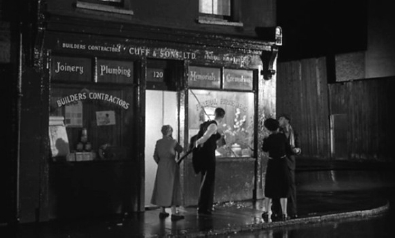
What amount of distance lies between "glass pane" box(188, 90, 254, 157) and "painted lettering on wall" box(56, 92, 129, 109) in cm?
180

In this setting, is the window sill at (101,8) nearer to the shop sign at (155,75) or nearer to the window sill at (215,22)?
the shop sign at (155,75)

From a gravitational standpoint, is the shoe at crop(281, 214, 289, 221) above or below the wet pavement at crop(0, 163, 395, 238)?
above

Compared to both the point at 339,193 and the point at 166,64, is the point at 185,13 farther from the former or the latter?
the point at 339,193

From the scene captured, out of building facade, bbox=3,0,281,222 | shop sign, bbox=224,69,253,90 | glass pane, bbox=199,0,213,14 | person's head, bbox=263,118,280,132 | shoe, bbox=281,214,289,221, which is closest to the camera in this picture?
building facade, bbox=3,0,281,222

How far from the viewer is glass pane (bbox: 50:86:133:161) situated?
11305 millimetres

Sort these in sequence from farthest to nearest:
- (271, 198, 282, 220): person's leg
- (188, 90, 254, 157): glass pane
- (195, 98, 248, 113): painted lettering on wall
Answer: (195, 98, 248, 113): painted lettering on wall < (188, 90, 254, 157): glass pane < (271, 198, 282, 220): person's leg

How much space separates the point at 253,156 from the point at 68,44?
527 centimetres

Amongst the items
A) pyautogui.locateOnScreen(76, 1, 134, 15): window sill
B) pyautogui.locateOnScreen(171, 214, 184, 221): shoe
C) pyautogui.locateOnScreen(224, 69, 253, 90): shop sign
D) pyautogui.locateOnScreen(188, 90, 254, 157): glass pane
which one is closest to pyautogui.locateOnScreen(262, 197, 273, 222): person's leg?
pyautogui.locateOnScreen(188, 90, 254, 157): glass pane

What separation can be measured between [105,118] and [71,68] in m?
1.20

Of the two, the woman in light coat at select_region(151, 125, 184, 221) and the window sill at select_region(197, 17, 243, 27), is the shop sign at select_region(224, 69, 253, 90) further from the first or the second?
the woman in light coat at select_region(151, 125, 184, 221)

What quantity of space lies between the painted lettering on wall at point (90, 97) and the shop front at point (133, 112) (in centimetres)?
2

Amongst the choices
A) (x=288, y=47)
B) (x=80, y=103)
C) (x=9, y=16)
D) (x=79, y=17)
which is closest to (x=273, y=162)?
(x=80, y=103)

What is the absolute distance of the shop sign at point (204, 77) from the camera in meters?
13.1

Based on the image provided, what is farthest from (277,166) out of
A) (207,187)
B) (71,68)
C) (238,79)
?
(71,68)
